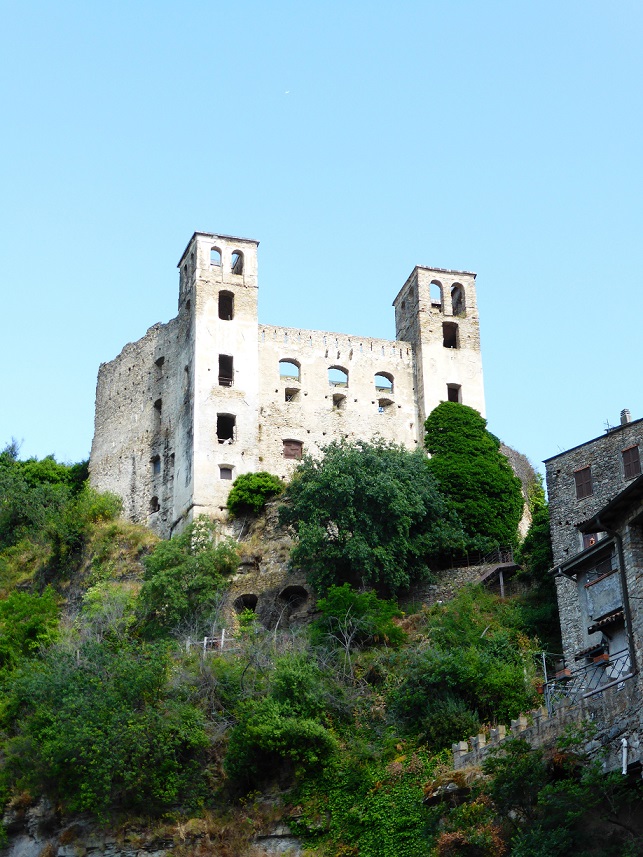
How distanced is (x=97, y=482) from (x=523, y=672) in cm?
2832

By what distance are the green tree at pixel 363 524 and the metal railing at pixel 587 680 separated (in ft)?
38.7

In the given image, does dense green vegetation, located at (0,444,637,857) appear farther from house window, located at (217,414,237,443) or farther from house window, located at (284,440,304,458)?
house window, located at (284,440,304,458)

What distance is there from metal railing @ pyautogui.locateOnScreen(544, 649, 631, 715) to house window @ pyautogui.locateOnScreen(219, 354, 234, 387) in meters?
24.8

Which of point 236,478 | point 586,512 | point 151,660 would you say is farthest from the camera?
point 236,478

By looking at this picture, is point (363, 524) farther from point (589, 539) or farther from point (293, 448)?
point (293, 448)

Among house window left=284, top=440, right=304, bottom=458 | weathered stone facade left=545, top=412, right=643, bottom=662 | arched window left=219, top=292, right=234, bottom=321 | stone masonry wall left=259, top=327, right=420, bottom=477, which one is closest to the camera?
weathered stone facade left=545, top=412, right=643, bottom=662

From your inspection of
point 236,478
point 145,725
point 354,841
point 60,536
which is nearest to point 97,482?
point 60,536

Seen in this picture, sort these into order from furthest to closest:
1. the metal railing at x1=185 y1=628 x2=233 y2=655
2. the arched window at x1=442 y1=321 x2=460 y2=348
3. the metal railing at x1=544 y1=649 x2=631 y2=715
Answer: the arched window at x1=442 y1=321 x2=460 y2=348
the metal railing at x1=185 y1=628 x2=233 y2=655
the metal railing at x1=544 y1=649 x2=631 y2=715

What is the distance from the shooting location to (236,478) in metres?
51.3

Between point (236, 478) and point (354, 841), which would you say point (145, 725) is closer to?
point (354, 841)

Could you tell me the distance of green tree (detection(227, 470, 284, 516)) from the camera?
5000 cm

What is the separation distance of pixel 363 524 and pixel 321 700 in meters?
10.1

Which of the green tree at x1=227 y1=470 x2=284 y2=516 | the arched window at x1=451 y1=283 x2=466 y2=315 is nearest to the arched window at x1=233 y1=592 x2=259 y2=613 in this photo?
the green tree at x1=227 y1=470 x2=284 y2=516

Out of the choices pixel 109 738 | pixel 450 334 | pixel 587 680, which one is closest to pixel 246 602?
pixel 109 738
